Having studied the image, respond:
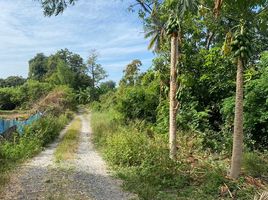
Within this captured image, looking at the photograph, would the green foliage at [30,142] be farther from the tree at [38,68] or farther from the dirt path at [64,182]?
the tree at [38,68]

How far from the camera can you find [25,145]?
1541 centimetres

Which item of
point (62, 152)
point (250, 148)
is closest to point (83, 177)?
point (62, 152)

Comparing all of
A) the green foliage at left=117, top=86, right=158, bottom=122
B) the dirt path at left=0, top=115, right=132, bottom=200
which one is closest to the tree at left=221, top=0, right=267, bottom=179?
the dirt path at left=0, top=115, right=132, bottom=200

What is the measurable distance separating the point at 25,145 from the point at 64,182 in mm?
6482

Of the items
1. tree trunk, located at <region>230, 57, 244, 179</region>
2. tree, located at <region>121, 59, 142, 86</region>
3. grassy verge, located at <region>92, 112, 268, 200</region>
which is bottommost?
grassy verge, located at <region>92, 112, 268, 200</region>

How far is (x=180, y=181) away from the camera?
9.28 meters

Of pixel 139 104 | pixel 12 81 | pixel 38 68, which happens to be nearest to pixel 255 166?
pixel 139 104

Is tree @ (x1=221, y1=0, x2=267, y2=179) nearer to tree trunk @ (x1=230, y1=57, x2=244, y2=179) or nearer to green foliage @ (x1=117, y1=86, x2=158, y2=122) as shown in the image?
tree trunk @ (x1=230, y1=57, x2=244, y2=179)

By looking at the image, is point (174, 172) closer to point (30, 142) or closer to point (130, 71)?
point (30, 142)

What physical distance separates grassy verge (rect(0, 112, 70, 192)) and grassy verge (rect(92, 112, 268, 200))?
3297 millimetres

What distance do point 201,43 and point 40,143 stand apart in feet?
39.5

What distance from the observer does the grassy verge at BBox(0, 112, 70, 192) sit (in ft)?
37.6

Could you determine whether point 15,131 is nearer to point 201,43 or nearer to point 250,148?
point 250,148

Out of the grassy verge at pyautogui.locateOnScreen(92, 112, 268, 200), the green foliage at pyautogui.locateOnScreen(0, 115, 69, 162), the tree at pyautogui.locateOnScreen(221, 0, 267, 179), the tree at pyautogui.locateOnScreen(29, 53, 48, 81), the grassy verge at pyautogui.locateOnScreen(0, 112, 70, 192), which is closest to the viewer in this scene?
the grassy verge at pyautogui.locateOnScreen(92, 112, 268, 200)
